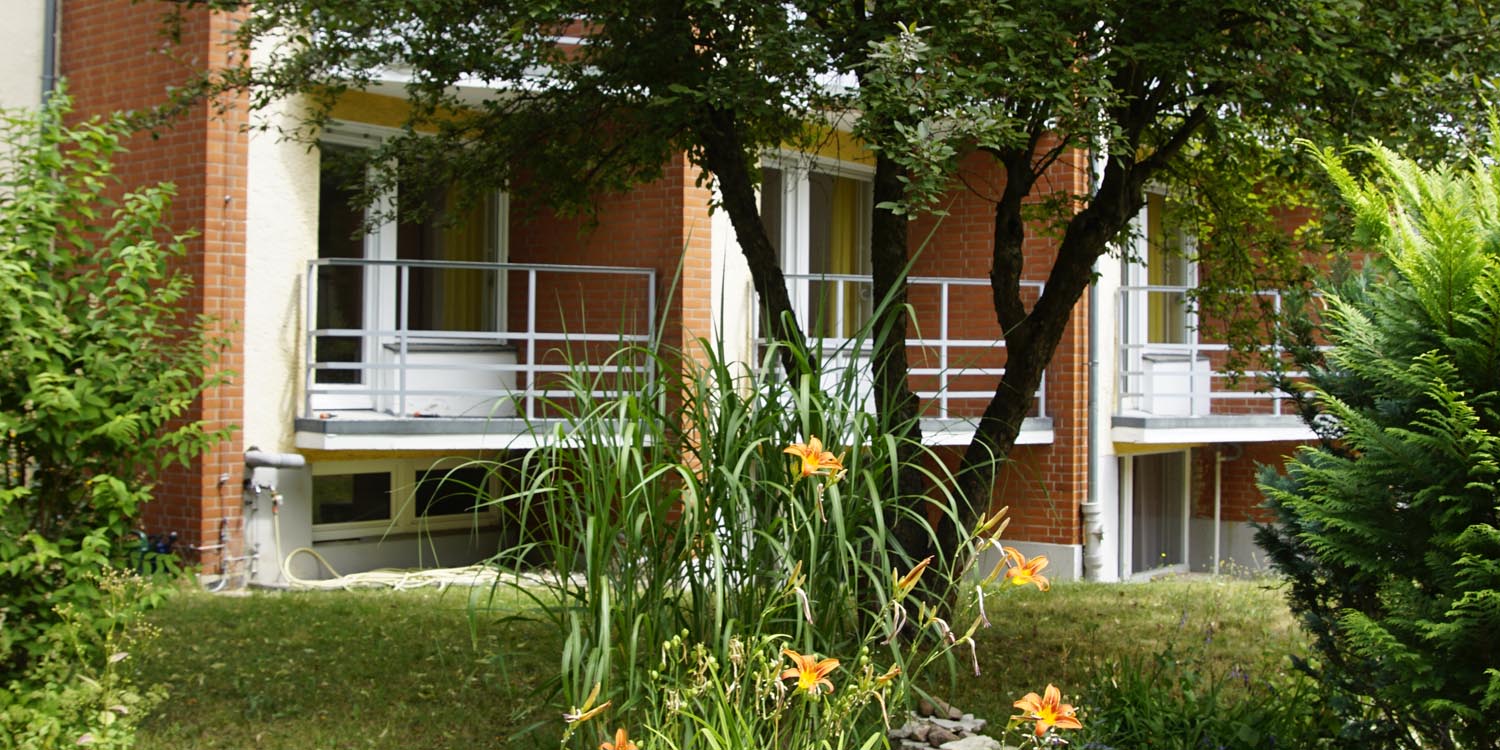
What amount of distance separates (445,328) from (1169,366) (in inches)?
321

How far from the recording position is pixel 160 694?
5.57 m

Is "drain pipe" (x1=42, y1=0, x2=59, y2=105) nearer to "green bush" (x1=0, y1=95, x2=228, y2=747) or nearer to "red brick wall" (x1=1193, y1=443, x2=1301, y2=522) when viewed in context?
"green bush" (x1=0, y1=95, x2=228, y2=747)

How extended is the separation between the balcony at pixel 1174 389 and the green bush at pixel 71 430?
383 inches

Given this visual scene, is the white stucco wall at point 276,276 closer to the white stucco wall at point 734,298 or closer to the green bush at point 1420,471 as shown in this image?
the white stucco wall at point 734,298

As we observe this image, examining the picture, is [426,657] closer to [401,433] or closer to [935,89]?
[401,433]

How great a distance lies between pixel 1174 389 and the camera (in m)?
16.5

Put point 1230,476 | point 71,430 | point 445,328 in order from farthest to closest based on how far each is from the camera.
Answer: point 1230,476 < point 445,328 < point 71,430

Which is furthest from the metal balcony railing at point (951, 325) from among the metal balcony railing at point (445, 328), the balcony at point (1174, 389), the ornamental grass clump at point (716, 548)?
the ornamental grass clump at point (716, 548)

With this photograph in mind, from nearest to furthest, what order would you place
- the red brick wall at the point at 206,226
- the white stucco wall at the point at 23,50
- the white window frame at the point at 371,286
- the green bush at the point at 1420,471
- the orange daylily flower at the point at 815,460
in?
the orange daylily flower at the point at 815,460
the green bush at the point at 1420,471
the red brick wall at the point at 206,226
the white stucco wall at the point at 23,50
the white window frame at the point at 371,286

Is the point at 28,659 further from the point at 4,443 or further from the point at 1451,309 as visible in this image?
the point at 1451,309

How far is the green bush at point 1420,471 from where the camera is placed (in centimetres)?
391

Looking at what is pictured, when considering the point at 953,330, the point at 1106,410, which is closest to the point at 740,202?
the point at 953,330

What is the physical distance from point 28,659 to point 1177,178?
7.31 metres

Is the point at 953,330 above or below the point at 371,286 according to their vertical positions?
below
